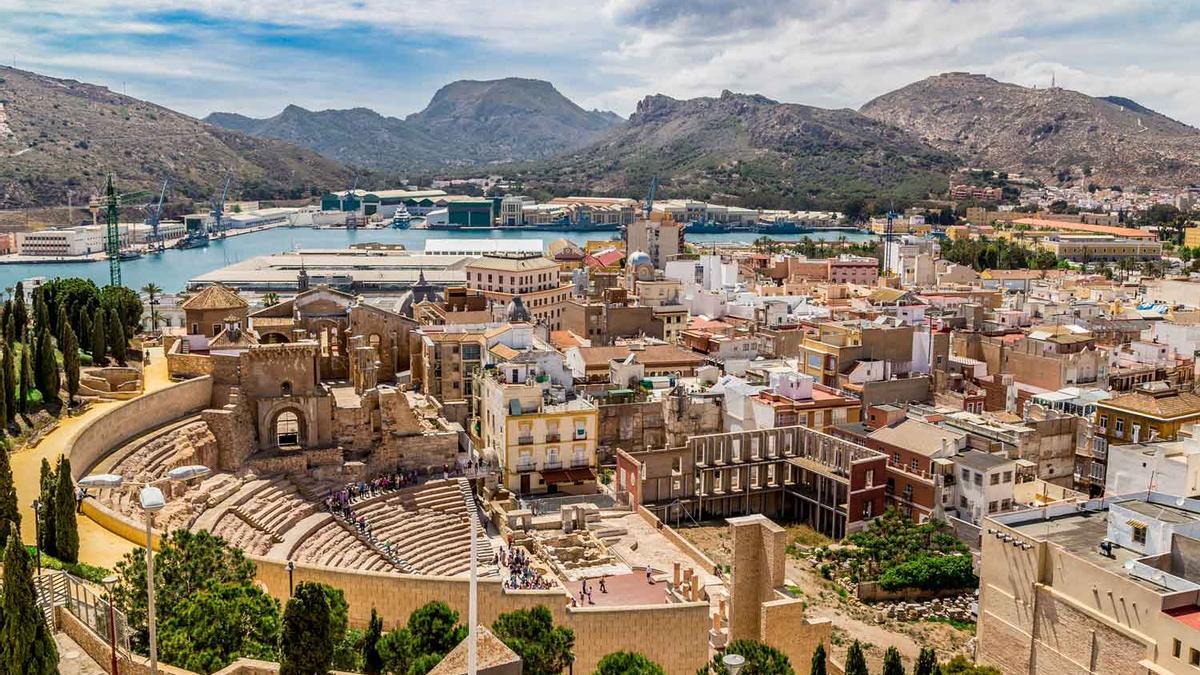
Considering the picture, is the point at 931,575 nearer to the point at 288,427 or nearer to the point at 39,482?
the point at 288,427

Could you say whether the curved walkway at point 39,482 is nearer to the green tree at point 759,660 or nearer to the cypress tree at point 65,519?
the cypress tree at point 65,519

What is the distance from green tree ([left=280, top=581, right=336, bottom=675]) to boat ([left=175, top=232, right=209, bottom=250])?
455 feet

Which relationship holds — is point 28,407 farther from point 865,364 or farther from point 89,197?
point 89,197

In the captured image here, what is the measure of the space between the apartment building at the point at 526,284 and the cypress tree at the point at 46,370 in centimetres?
3315

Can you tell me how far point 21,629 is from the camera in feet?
50.1

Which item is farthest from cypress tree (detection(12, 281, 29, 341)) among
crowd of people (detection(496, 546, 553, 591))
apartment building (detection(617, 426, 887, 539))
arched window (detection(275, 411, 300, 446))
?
apartment building (detection(617, 426, 887, 539))

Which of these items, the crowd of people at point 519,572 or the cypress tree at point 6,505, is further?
the crowd of people at point 519,572

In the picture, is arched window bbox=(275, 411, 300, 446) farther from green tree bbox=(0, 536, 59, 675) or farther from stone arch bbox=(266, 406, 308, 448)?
green tree bbox=(0, 536, 59, 675)

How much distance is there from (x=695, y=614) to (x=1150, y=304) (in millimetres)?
57175

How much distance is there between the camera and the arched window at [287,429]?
37.9 m

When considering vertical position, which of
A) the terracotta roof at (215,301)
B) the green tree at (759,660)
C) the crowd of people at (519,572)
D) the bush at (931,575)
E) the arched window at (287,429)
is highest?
the terracotta roof at (215,301)

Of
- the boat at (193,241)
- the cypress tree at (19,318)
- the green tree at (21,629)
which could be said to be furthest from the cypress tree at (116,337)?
the boat at (193,241)

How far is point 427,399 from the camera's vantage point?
4444 cm

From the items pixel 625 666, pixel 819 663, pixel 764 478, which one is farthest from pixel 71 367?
pixel 819 663
